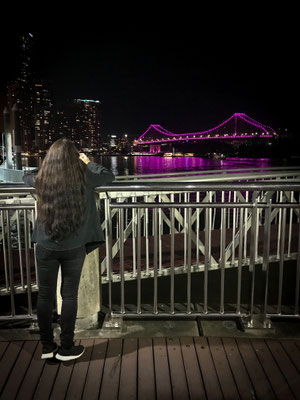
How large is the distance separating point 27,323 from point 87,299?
783 millimetres

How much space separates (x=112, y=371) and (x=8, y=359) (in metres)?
0.81

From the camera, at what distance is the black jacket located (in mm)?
2371

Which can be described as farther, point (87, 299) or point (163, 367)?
point (87, 299)

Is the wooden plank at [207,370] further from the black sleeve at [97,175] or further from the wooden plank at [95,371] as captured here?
the black sleeve at [97,175]

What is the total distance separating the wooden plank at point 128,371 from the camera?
233cm

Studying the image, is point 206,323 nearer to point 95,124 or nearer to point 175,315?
point 175,315

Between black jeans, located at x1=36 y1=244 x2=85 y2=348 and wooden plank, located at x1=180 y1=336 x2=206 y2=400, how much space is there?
873mm

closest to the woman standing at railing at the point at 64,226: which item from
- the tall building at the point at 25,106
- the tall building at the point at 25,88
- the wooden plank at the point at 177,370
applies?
the wooden plank at the point at 177,370

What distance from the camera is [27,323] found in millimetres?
3400

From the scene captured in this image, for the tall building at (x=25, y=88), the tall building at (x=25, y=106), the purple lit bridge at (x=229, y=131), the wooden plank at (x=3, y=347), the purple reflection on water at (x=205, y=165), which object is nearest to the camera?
the wooden plank at (x=3, y=347)

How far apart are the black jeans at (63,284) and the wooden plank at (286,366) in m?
1.55

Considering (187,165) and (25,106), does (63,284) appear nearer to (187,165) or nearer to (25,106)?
(187,165)

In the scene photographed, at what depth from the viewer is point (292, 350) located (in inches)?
109

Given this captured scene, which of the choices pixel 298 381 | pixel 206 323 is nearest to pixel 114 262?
pixel 206 323
